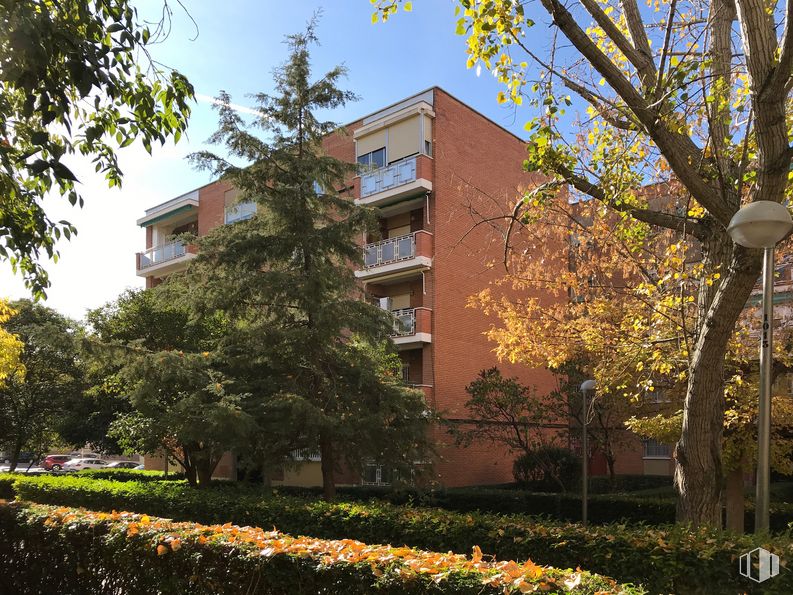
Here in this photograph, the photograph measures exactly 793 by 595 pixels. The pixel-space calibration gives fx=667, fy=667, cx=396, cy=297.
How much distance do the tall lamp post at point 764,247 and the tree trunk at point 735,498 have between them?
7.24 meters

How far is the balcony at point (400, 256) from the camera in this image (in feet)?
74.1

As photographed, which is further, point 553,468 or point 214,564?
point 553,468

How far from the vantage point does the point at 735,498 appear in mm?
12172

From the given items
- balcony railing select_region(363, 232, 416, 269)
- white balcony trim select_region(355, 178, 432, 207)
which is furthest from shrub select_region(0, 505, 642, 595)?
white balcony trim select_region(355, 178, 432, 207)

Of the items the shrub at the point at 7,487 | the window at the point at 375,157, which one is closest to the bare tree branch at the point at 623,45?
the shrub at the point at 7,487

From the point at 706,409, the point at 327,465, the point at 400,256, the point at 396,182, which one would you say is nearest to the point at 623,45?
the point at 706,409

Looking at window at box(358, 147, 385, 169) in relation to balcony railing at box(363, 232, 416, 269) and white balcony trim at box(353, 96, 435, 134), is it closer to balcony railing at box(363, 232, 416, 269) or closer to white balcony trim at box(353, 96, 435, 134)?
white balcony trim at box(353, 96, 435, 134)

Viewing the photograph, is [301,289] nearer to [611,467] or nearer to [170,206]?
[611,467]

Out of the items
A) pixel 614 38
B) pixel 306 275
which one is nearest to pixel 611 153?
pixel 614 38

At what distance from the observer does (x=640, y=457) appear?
28250 millimetres

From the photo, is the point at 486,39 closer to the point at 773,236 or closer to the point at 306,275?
the point at 773,236
